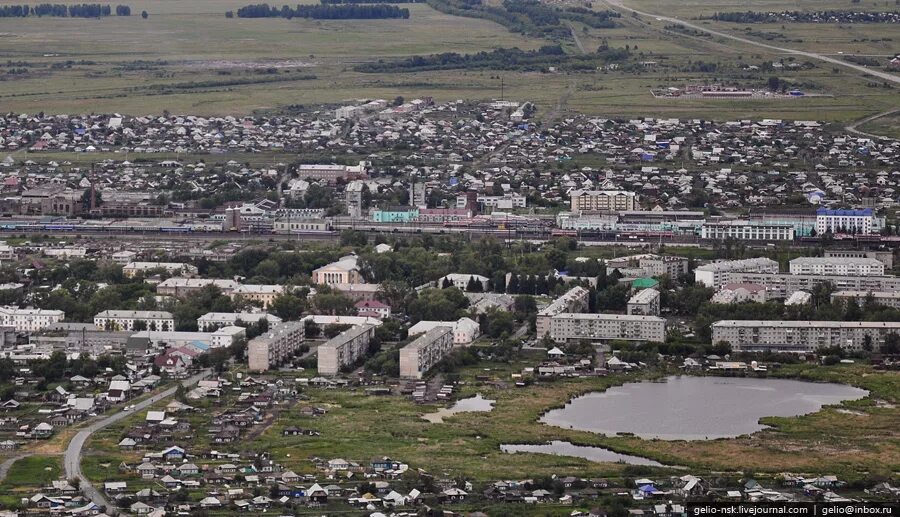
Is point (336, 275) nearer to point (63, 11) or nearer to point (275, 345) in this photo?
point (275, 345)

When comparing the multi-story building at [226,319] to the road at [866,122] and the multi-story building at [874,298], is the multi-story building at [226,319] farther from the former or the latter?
the road at [866,122]

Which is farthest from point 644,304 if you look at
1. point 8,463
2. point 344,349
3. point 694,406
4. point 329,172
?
point 329,172

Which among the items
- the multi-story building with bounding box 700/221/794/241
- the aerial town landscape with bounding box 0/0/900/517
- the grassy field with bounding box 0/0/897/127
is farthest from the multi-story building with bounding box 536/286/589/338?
the grassy field with bounding box 0/0/897/127

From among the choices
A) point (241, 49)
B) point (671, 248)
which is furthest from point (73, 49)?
point (671, 248)

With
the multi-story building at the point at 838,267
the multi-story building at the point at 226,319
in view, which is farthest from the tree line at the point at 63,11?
the multi-story building at the point at 226,319

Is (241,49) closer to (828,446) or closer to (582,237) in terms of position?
(582,237)

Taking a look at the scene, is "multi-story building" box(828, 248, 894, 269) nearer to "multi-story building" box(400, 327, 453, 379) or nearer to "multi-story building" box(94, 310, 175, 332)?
"multi-story building" box(400, 327, 453, 379)
